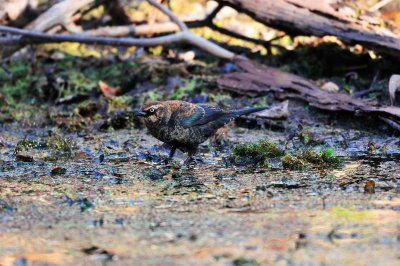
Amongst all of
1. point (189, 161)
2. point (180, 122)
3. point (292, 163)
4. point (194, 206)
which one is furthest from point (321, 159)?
point (194, 206)

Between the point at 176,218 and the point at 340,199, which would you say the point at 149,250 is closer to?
the point at 176,218

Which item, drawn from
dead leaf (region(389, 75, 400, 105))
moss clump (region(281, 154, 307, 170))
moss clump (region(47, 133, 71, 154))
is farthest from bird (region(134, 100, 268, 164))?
dead leaf (region(389, 75, 400, 105))

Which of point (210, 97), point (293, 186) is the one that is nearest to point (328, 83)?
point (210, 97)

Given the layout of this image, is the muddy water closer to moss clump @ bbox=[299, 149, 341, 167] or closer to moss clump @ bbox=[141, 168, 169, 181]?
moss clump @ bbox=[141, 168, 169, 181]

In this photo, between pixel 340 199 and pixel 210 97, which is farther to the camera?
pixel 210 97

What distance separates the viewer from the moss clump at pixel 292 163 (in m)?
6.17

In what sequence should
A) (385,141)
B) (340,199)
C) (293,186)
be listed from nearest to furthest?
(340,199) → (293,186) → (385,141)

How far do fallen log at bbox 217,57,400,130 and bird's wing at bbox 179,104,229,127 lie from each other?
165 cm

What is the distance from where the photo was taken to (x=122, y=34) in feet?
33.9

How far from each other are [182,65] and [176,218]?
5534 mm

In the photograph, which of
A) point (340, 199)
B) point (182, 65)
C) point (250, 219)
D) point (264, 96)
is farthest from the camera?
point (182, 65)

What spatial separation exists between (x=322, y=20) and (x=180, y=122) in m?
3.04

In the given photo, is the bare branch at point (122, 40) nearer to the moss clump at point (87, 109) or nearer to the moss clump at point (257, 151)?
the moss clump at point (87, 109)

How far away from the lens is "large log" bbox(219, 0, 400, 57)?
28.2 ft
